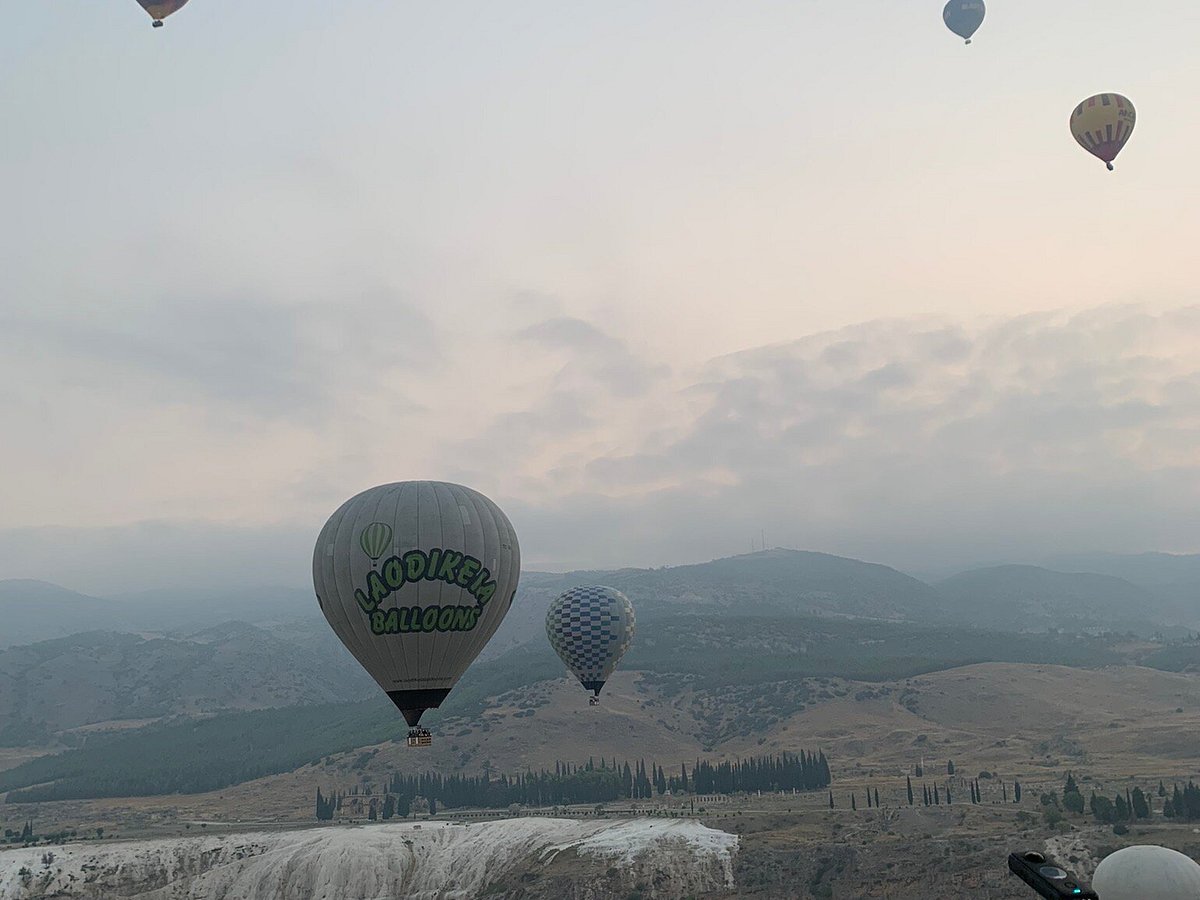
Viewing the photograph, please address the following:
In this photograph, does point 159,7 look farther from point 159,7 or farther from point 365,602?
point 365,602

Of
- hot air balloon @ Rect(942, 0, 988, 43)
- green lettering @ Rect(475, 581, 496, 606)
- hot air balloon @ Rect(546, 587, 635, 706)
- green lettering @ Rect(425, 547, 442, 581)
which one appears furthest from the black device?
hot air balloon @ Rect(942, 0, 988, 43)

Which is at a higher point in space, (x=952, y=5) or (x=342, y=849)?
(x=952, y=5)

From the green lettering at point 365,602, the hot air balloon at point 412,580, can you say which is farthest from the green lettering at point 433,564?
the green lettering at point 365,602

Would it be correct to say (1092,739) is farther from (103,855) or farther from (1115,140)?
(103,855)

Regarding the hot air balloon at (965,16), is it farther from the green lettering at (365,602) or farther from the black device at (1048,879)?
the black device at (1048,879)

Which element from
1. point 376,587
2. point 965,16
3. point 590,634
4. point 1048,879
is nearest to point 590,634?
point 590,634

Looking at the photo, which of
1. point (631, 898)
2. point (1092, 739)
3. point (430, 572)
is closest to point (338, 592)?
point (430, 572)

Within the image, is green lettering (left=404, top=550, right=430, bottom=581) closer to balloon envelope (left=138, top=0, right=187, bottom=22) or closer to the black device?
balloon envelope (left=138, top=0, right=187, bottom=22)
